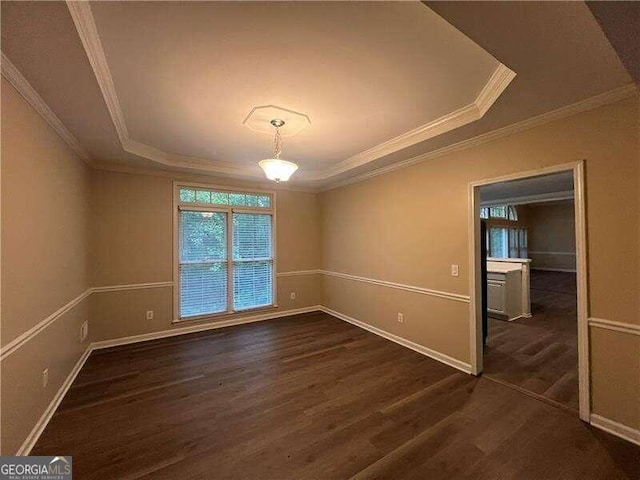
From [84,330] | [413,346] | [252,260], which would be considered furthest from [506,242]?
[84,330]

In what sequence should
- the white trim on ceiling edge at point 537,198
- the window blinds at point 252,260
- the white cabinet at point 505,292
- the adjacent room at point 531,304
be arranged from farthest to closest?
the white trim on ceiling edge at point 537,198 < the window blinds at point 252,260 < the white cabinet at point 505,292 < the adjacent room at point 531,304

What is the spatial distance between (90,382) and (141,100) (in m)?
2.87

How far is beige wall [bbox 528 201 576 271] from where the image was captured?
1004 centimetres

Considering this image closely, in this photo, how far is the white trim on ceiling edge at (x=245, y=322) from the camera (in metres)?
1.88

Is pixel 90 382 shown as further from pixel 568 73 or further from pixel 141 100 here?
pixel 568 73

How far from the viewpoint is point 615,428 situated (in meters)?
1.93

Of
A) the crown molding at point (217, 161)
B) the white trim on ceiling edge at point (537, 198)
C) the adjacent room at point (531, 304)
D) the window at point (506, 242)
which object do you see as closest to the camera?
the crown molding at point (217, 161)

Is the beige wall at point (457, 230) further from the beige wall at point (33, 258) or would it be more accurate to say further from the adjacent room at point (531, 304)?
the beige wall at point (33, 258)

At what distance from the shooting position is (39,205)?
1.99 meters

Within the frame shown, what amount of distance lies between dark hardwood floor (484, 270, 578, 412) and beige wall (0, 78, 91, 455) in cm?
402

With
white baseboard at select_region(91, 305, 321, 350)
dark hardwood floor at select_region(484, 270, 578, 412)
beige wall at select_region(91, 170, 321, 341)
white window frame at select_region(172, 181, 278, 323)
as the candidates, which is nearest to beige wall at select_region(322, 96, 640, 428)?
dark hardwood floor at select_region(484, 270, 578, 412)

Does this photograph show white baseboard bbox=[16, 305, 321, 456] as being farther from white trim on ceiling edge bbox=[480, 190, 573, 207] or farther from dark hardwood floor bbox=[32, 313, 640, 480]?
white trim on ceiling edge bbox=[480, 190, 573, 207]

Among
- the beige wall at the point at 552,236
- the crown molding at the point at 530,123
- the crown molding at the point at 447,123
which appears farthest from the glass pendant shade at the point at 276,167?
the beige wall at the point at 552,236

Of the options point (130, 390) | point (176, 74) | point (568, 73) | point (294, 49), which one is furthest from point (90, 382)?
point (568, 73)
